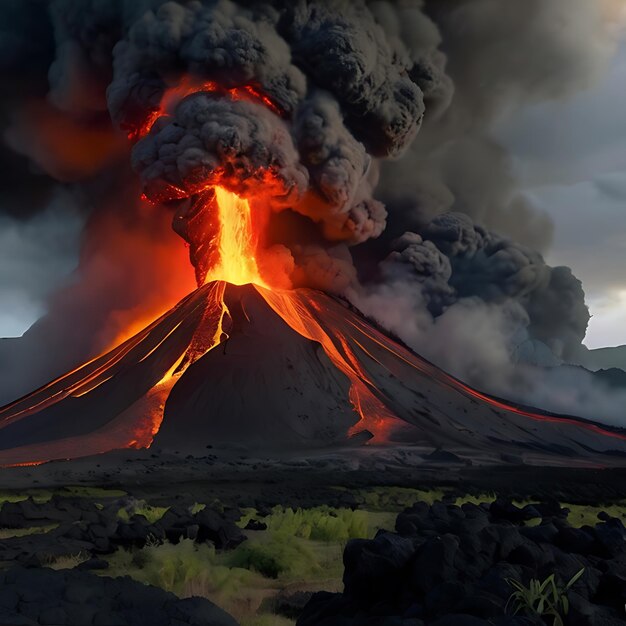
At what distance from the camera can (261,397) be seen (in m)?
47.1

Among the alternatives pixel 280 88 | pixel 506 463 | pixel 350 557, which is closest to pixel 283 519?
pixel 350 557

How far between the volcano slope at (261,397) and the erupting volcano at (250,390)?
0.39ft

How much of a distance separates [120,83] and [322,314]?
25.0m

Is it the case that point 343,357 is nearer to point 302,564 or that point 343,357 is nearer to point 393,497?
point 393,497

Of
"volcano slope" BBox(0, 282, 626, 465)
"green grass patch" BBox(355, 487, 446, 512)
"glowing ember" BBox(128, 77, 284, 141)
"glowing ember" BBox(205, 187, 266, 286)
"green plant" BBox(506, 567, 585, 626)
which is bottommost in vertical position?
"green grass patch" BBox(355, 487, 446, 512)

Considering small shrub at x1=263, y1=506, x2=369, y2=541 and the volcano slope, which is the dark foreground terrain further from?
the volcano slope

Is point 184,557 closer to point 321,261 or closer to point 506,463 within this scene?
point 506,463

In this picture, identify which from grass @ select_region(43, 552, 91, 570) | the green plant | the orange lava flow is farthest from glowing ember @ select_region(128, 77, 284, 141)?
the green plant

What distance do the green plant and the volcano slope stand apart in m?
35.2

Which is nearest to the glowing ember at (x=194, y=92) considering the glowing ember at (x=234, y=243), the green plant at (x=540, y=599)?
the glowing ember at (x=234, y=243)

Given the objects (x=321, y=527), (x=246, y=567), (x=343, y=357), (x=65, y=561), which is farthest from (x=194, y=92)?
(x=246, y=567)

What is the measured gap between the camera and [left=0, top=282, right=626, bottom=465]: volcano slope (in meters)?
43.7

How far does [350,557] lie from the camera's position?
6246 millimetres

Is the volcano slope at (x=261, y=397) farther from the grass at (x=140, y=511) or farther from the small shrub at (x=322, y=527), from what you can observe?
the small shrub at (x=322, y=527)
